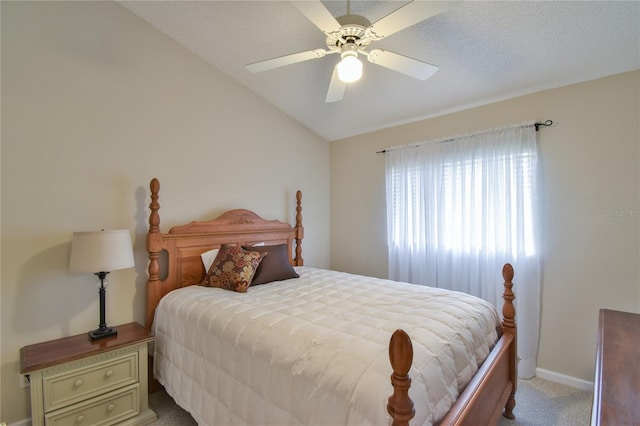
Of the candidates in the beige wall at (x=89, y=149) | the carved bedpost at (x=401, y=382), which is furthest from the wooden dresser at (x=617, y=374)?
the beige wall at (x=89, y=149)

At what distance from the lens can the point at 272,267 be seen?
8.72 ft

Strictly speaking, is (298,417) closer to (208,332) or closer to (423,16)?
(208,332)

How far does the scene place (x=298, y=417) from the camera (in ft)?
4.05

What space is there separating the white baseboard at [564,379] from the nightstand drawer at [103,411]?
3231mm

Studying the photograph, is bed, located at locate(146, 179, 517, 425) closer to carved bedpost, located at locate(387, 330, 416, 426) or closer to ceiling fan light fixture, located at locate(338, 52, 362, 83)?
carved bedpost, located at locate(387, 330, 416, 426)

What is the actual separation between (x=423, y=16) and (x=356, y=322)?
1.58 m

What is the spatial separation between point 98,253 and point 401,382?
1950 millimetres

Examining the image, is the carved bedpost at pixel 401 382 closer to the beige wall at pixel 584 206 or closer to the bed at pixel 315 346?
the bed at pixel 315 346

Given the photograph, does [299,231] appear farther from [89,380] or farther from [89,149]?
[89,380]

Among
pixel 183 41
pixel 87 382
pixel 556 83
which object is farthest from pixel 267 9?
pixel 87 382

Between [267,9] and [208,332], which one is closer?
[208,332]

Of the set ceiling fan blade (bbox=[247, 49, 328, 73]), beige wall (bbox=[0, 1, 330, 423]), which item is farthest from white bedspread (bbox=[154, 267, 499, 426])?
ceiling fan blade (bbox=[247, 49, 328, 73])

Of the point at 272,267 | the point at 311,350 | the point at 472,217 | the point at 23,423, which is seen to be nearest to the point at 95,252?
the point at 23,423

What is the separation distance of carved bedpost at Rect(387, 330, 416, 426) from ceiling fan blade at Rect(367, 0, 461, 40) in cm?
139
